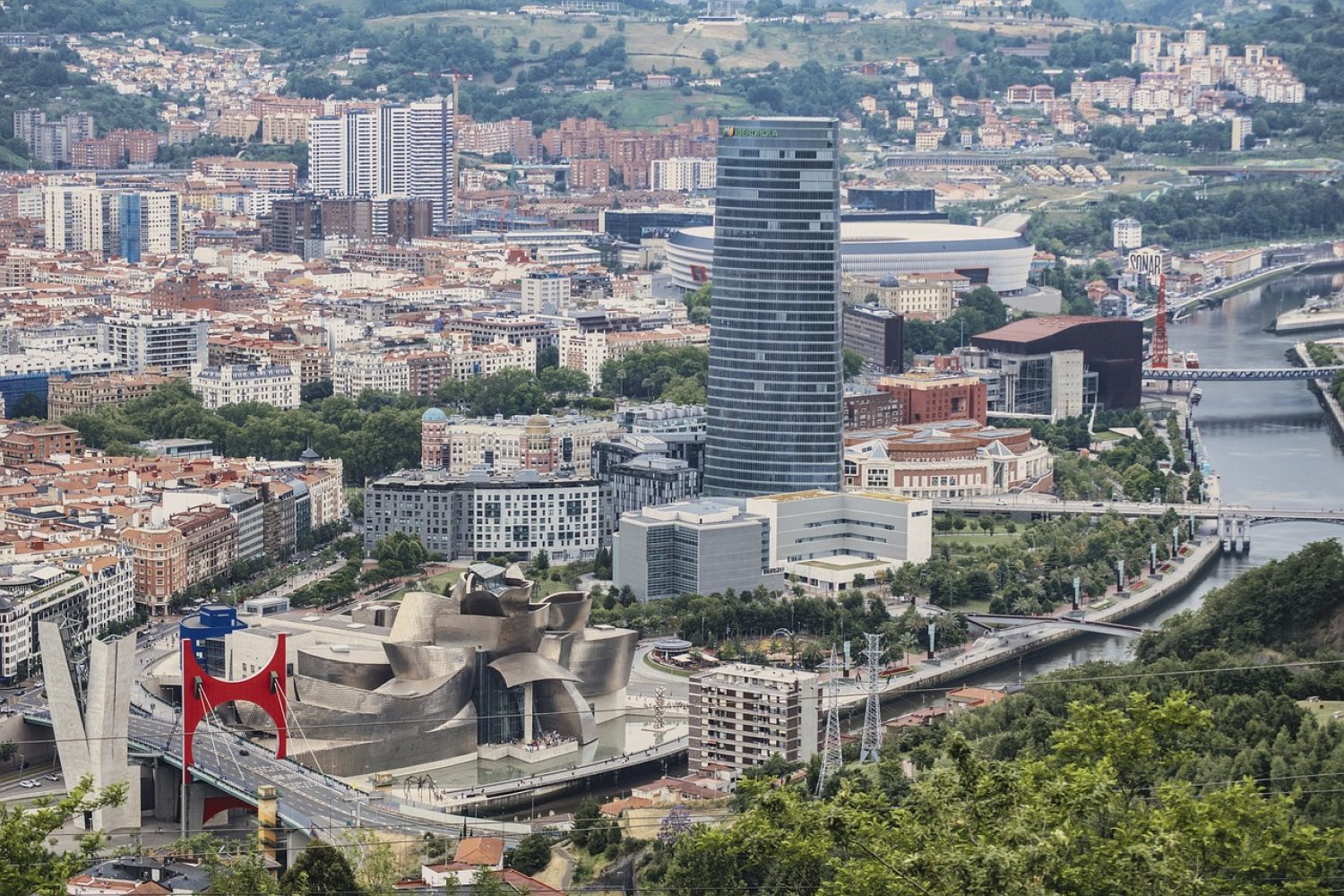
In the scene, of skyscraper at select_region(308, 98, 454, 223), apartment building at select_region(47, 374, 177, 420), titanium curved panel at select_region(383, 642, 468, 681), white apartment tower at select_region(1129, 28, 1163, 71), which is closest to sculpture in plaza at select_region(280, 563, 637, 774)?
titanium curved panel at select_region(383, 642, 468, 681)

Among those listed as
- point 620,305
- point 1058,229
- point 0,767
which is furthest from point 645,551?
point 1058,229

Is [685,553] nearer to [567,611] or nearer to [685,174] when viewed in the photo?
[567,611]

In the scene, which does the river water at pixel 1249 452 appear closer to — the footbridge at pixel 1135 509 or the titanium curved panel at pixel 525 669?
the footbridge at pixel 1135 509

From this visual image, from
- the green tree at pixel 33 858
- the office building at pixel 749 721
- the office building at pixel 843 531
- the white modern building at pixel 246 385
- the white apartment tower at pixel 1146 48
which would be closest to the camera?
the green tree at pixel 33 858

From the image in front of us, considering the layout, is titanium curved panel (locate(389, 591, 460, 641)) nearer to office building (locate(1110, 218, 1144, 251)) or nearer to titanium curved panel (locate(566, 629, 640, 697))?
titanium curved panel (locate(566, 629, 640, 697))

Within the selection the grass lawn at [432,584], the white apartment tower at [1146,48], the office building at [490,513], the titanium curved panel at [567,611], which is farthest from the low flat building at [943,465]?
the white apartment tower at [1146,48]
